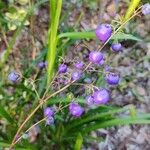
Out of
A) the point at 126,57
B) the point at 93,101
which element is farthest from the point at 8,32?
the point at 93,101

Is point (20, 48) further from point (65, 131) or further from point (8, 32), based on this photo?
point (65, 131)

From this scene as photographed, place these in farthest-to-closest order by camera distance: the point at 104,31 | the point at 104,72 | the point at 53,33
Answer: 1. the point at 53,33
2. the point at 104,72
3. the point at 104,31

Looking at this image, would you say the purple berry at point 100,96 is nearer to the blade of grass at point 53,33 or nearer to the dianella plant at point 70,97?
the dianella plant at point 70,97

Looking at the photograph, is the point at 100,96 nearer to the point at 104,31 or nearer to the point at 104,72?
the point at 104,72

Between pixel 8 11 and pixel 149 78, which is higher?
pixel 8 11

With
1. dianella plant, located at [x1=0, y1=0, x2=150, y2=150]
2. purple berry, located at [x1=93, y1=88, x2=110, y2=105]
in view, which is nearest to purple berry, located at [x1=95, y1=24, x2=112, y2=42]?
dianella plant, located at [x1=0, y1=0, x2=150, y2=150]

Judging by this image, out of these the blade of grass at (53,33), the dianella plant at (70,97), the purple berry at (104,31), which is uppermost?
the purple berry at (104,31)

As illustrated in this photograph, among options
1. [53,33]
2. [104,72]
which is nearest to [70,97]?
[104,72]

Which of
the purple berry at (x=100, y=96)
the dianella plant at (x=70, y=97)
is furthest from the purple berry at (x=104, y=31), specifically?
the purple berry at (x=100, y=96)
